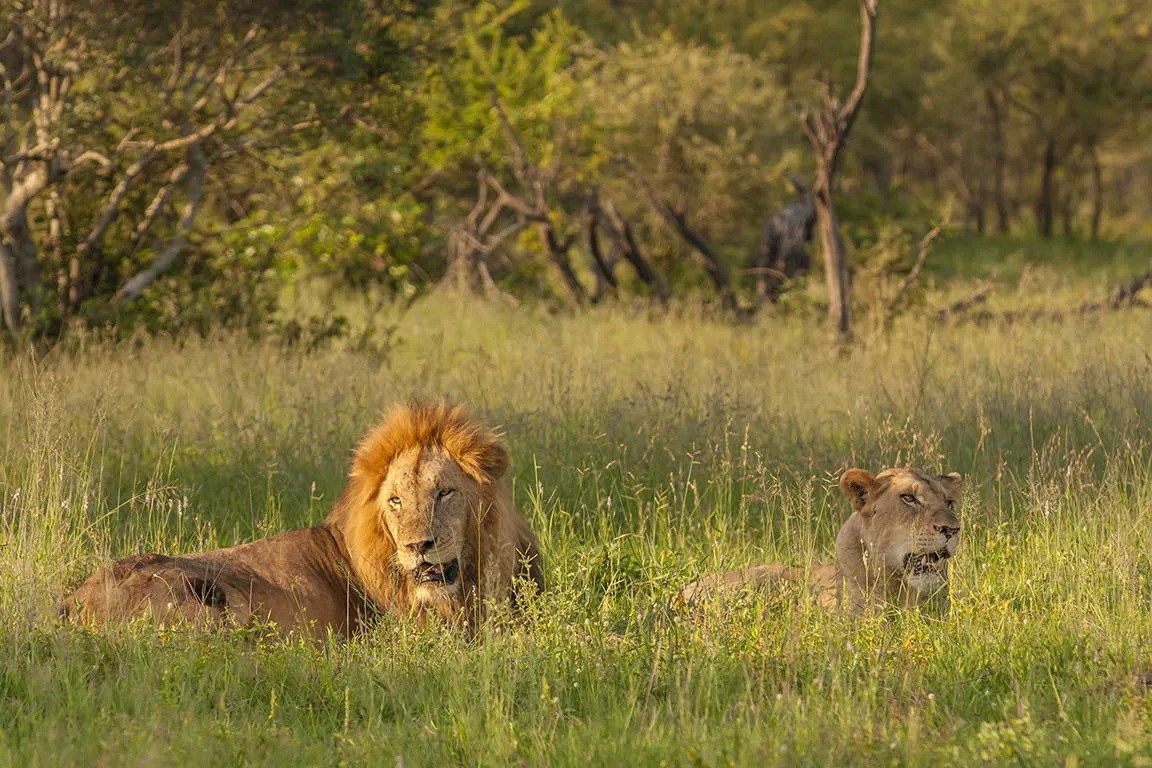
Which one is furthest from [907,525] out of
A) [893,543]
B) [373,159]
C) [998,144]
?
[998,144]

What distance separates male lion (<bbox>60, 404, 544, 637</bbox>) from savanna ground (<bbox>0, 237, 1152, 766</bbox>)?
0.52 ft

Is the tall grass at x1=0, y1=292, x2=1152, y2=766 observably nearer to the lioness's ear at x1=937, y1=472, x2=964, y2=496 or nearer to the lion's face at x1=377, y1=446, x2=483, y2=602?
the lion's face at x1=377, y1=446, x2=483, y2=602

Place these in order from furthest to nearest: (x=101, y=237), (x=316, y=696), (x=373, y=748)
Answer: (x=101, y=237) → (x=316, y=696) → (x=373, y=748)

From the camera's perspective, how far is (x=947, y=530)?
5.01 meters

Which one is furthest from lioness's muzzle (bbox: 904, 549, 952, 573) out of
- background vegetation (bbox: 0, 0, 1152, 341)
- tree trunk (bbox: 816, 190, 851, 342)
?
tree trunk (bbox: 816, 190, 851, 342)

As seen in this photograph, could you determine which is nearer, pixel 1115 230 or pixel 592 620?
pixel 592 620

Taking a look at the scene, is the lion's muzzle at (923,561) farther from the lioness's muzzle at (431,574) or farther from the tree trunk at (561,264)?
the tree trunk at (561,264)

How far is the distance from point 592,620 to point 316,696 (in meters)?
1.01

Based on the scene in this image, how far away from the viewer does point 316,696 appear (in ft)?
14.9

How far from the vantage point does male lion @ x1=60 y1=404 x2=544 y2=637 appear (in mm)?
5000

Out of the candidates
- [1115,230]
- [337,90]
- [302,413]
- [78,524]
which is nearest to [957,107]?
[1115,230]

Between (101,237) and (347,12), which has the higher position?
(347,12)

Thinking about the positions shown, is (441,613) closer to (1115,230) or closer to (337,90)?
(337,90)

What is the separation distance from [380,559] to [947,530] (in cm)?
189
